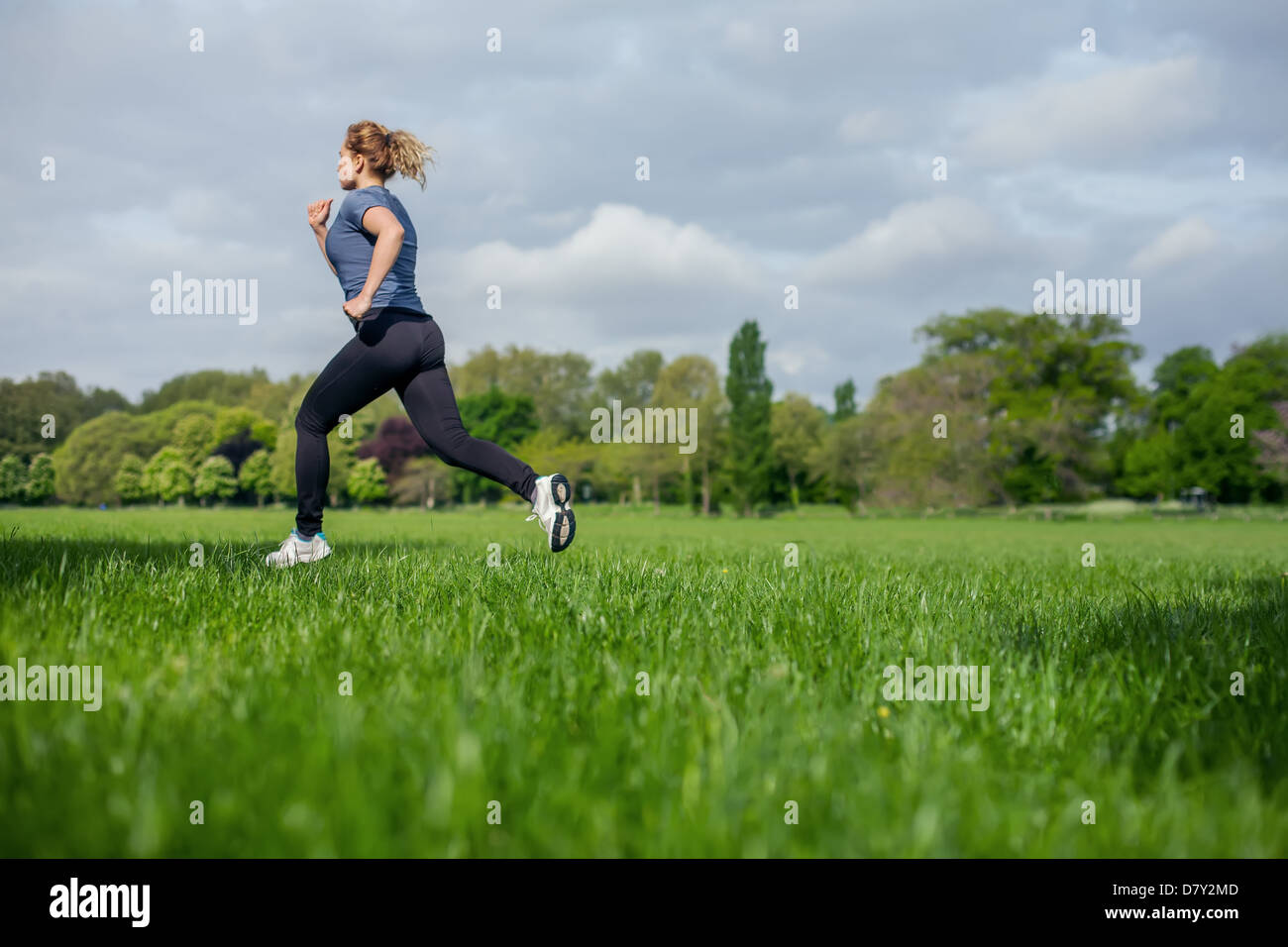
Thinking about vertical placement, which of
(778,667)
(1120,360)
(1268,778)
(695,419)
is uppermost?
(1120,360)

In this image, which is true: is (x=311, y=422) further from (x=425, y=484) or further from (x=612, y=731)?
(x=425, y=484)

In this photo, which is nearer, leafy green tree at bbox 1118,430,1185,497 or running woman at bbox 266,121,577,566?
running woman at bbox 266,121,577,566

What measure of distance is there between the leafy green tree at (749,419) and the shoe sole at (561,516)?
154ft

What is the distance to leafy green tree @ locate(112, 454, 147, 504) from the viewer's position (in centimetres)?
5609

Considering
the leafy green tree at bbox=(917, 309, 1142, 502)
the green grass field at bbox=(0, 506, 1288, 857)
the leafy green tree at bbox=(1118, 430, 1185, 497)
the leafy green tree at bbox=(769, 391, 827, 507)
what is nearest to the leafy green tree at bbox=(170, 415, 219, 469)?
the leafy green tree at bbox=(769, 391, 827, 507)

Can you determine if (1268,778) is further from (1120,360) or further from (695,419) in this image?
(1120,360)

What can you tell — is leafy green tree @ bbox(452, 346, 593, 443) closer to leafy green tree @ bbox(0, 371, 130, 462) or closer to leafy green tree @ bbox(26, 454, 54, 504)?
leafy green tree @ bbox(0, 371, 130, 462)

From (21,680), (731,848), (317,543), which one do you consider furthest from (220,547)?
(731,848)

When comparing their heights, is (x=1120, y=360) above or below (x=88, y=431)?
above

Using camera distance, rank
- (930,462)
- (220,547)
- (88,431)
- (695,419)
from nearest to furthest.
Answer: (220,547) → (930,462) → (695,419) → (88,431)
